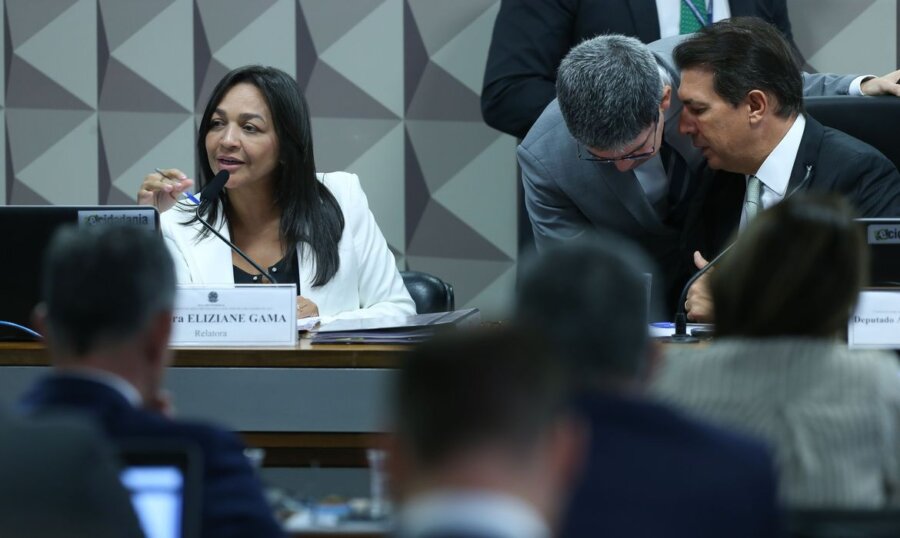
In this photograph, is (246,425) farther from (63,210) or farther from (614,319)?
(614,319)

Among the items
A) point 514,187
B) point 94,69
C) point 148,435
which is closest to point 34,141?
point 94,69

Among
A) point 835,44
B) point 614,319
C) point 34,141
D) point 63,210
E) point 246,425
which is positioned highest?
point 835,44

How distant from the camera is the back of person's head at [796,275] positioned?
5.34ft

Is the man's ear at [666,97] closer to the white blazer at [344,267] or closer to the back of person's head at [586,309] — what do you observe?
the white blazer at [344,267]

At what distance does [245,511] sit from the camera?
1.53 metres

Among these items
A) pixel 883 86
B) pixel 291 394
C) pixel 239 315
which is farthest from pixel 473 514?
pixel 883 86

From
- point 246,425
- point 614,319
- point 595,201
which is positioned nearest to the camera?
point 614,319

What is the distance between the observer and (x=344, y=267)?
3.70 m

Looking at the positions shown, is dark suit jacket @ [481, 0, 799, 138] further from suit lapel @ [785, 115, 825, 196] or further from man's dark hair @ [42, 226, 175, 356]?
man's dark hair @ [42, 226, 175, 356]

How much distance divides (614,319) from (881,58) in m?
3.93

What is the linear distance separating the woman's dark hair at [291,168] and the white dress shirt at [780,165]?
1.17 metres

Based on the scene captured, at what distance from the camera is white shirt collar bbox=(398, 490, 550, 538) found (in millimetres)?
928

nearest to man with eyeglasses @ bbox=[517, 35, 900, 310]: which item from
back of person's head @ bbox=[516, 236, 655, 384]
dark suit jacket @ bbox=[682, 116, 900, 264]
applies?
dark suit jacket @ bbox=[682, 116, 900, 264]

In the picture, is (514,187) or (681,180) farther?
(514,187)
